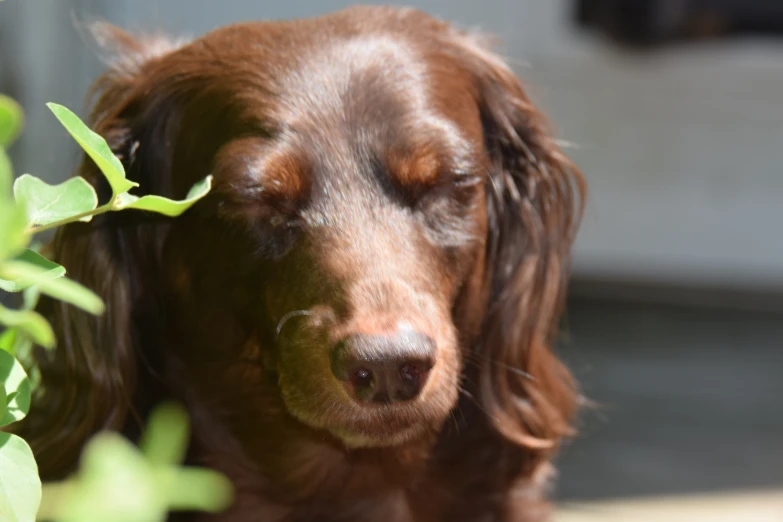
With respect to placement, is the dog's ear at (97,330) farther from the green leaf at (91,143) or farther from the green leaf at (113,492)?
the green leaf at (113,492)

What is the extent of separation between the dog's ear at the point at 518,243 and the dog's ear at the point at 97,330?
72 centimetres

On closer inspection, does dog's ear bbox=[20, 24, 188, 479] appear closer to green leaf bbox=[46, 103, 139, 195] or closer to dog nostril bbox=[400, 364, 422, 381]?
dog nostril bbox=[400, 364, 422, 381]

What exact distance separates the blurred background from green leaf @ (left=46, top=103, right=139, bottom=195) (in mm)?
4874

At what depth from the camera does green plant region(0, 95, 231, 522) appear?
2.08 feet

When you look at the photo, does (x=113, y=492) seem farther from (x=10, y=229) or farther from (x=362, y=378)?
(x=362, y=378)

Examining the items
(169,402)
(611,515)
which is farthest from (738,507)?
(169,402)

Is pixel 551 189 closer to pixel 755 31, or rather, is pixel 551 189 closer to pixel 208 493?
pixel 208 493

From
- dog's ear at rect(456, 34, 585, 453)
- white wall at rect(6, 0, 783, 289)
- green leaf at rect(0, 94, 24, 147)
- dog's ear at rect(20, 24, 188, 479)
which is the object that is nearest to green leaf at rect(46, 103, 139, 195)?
green leaf at rect(0, 94, 24, 147)

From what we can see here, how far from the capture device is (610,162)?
275 inches

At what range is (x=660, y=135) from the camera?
6906mm

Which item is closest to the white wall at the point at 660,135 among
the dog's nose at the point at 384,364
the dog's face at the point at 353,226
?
the dog's face at the point at 353,226

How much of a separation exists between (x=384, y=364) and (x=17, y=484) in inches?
32.7

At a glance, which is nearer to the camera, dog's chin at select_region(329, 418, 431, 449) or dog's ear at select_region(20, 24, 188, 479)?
dog's chin at select_region(329, 418, 431, 449)

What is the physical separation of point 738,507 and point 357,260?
2751 mm
